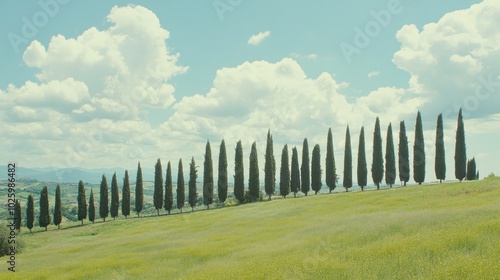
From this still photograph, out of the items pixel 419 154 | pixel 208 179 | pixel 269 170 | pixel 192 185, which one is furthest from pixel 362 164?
pixel 192 185

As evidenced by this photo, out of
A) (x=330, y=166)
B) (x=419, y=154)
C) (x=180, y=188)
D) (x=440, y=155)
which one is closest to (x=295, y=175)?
(x=330, y=166)

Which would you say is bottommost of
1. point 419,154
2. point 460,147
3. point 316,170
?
point 316,170

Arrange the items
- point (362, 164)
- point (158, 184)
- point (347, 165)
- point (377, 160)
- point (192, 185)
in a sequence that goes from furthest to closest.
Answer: point (158, 184), point (192, 185), point (347, 165), point (362, 164), point (377, 160)

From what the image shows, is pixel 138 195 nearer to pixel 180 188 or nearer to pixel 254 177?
pixel 180 188

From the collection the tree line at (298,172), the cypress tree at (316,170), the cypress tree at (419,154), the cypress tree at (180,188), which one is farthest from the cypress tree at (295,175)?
the cypress tree at (180,188)

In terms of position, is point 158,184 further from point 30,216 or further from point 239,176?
point 30,216

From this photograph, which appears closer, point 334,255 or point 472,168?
point 334,255

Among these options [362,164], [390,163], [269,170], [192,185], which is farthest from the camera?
[192,185]

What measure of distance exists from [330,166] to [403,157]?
45.5ft

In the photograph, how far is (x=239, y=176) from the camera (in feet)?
257

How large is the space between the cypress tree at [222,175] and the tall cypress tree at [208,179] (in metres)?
1.63

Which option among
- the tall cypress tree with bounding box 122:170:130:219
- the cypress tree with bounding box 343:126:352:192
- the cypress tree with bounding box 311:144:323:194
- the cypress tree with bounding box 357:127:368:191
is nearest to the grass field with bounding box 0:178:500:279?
the cypress tree with bounding box 357:127:368:191

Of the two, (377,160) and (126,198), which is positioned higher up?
(377,160)

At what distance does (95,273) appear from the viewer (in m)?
21.8
